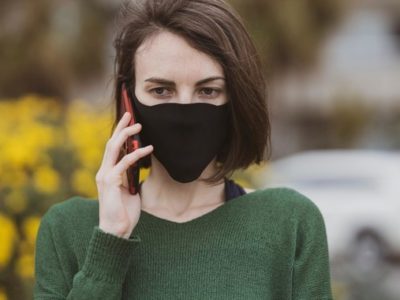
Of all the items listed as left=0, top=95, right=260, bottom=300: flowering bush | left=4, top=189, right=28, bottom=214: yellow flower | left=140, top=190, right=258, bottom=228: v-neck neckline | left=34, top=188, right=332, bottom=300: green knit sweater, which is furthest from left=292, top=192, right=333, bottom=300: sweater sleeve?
left=4, top=189, right=28, bottom=214: yellow flower

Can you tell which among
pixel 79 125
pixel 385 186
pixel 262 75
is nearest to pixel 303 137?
pixel 385 186

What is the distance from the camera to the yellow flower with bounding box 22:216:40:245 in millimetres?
3832

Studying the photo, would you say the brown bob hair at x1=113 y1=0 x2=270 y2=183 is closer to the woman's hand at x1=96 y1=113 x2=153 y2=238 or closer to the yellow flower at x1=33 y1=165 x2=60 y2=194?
the woman's hand at x1=96 y1=113 x2=153 y2=238

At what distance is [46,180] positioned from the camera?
13.2ft

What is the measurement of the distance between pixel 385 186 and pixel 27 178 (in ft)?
27.1

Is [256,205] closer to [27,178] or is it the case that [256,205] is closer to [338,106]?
[27,178]

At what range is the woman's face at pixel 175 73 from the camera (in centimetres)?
208

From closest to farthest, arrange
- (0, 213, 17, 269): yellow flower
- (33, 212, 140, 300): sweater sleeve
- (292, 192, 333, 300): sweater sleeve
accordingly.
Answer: (33, 212, 140, 300): sweater sleeve < (292, 192, 333, 300): sweater sleeve < (0, 213, 17, 269): yellow flower

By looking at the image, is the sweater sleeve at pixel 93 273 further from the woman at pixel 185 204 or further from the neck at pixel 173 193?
the neck at pixel 173 193

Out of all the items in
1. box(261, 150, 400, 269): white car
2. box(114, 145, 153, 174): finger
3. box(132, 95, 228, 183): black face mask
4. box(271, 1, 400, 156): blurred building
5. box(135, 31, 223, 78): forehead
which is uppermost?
box(271, 1, 400, 156): blurred building

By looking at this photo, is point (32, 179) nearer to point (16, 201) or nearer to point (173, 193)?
point (16, 201)

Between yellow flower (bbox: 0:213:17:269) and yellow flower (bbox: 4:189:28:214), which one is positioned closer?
yellow flower (bbox: 0:213:17:269)

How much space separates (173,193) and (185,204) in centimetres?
4

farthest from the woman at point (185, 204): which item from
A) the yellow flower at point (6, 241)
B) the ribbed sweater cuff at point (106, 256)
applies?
the yellow flower at point (6, 241)
